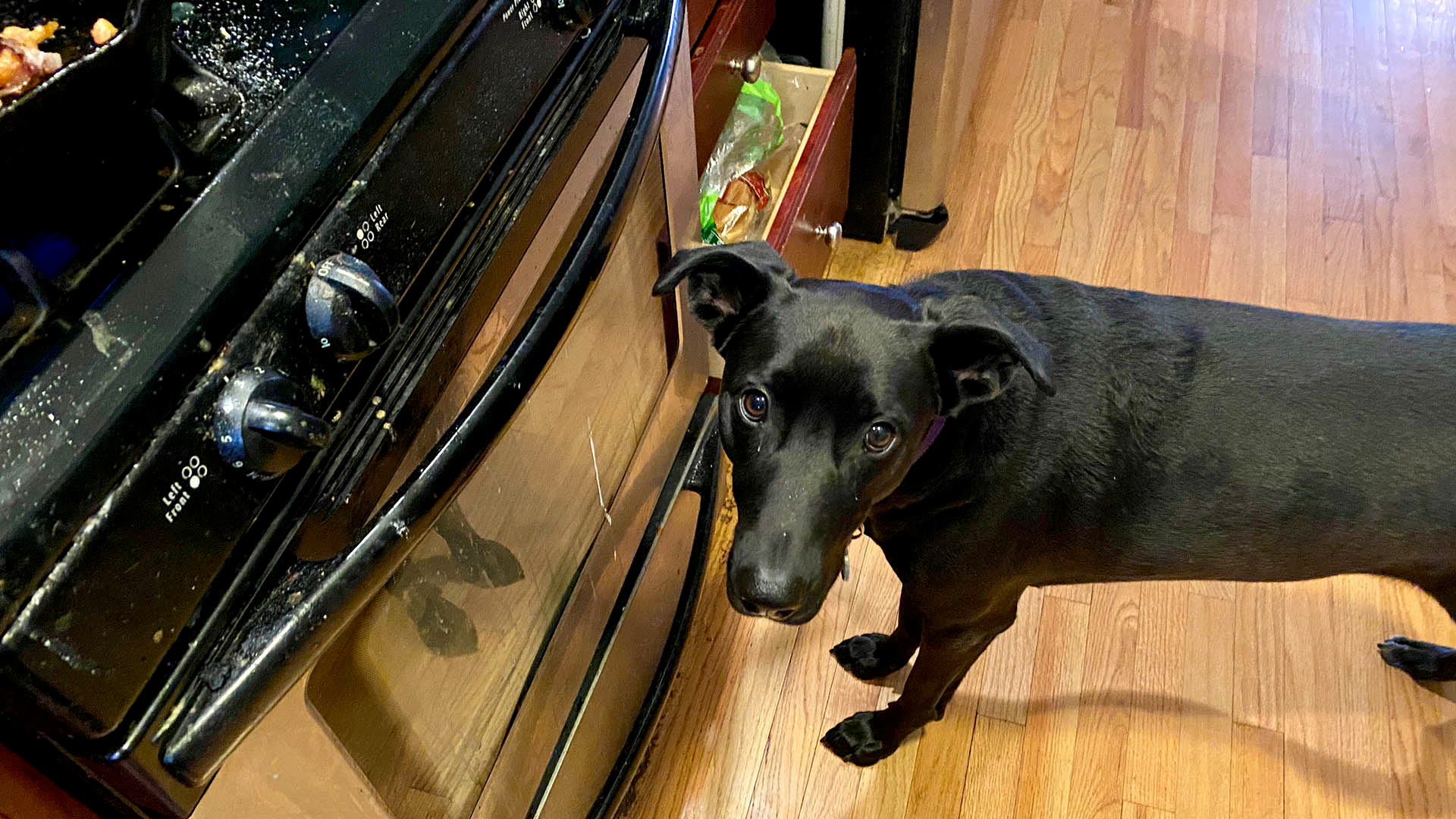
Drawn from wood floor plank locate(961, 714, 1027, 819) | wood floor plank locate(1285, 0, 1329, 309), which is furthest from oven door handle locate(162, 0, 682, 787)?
wood floor plank locate(1285, 0, 1329, 309)

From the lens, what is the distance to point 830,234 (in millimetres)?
2053

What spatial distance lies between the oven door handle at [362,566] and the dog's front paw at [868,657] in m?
1.08

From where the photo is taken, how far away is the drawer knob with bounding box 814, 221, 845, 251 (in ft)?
6.56

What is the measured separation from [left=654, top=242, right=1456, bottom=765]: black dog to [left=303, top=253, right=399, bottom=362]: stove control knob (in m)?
0.47

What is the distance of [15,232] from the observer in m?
0.49

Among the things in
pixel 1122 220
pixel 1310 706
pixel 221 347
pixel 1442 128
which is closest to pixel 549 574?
pixel 221 347

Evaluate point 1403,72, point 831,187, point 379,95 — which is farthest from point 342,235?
point 1403,72

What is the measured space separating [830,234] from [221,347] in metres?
1.65

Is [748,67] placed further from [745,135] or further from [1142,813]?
[1142,813]

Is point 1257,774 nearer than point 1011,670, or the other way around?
point 1257,774

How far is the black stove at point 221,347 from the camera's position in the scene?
458 mm

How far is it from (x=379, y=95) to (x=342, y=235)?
95 mm

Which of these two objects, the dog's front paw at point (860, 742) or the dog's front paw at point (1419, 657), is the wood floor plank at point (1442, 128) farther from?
the dog's front paw at point (860, 742)

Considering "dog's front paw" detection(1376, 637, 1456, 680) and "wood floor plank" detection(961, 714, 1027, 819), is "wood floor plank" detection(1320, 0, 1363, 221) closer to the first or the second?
"dog's front paw" detection(1376, 637, 1456, 680)
